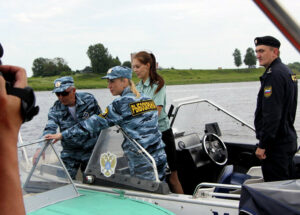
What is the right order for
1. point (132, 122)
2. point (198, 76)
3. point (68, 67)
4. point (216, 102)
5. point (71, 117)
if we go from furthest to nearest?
1. point (198, 76)
2. point (68, 67)
3. point (216, 102)
4. point (71, 117)
5. point (132, 122)

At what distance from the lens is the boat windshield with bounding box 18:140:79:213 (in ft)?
9.81

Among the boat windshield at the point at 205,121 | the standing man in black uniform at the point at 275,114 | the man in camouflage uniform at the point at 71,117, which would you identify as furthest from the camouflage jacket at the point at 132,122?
the boat windshield at the point at 205,121

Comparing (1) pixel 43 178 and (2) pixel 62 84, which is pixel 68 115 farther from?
(1) pixel 43 178

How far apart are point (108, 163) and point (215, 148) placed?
1.53m

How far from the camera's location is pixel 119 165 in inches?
135

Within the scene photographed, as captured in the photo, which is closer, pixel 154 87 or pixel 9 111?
pixel 9 111

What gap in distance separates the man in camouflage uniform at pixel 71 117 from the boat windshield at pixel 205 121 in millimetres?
1218

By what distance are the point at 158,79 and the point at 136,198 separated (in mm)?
1210

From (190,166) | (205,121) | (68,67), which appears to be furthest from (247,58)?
(190,166)

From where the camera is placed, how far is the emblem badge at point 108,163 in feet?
11.3

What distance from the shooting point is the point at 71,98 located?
152 inches

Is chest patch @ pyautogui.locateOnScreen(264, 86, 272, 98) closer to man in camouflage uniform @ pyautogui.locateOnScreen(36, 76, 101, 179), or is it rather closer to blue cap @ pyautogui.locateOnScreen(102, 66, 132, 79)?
blue cap @ pyautogui.locateOnScreen(102, 66, 132, 79)

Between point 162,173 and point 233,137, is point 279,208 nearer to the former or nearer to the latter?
point 162,173

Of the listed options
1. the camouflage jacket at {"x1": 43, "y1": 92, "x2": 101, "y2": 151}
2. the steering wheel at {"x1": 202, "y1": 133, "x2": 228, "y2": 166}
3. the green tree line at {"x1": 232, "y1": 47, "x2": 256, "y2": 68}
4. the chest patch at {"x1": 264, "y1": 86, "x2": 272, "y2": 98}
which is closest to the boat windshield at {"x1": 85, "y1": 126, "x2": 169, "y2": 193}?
the camouflage jacket at {"x1": 43, "y1": 92, "x2": 101, "y2": 151}
